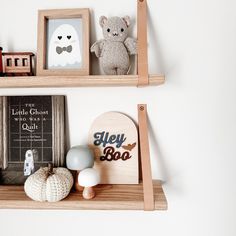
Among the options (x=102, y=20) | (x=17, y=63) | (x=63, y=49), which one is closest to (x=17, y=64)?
(x=17, y=63)

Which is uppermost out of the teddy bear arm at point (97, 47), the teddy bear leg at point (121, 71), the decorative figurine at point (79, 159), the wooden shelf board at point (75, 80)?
the teddy bear arm at point (97, 47)

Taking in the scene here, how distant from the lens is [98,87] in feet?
2.35

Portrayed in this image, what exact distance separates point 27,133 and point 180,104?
0.41 metres

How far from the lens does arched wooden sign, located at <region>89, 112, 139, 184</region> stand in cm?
70

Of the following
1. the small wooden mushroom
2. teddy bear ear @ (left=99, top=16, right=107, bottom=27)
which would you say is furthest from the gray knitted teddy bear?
the small wooden mushroom

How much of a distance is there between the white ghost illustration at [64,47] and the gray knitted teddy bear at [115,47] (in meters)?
0.05

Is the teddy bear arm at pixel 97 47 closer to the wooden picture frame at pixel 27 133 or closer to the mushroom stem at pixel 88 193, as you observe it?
the wooden picture frame at pixel 27 133

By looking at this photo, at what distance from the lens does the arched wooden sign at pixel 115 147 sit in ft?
2.31

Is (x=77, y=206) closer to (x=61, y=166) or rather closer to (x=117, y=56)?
(x=61, y=166)

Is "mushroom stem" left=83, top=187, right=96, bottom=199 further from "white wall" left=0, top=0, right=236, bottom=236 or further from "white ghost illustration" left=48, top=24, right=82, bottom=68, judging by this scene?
"white ghost illustration" left=48, top=24, right=82, bottom=68

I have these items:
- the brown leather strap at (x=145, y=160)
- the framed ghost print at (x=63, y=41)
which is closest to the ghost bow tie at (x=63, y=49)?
the framed ghost print at (x=63, y=41)

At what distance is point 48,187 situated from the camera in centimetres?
59

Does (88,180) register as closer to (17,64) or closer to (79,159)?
(79,159)

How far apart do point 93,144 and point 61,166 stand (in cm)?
10
